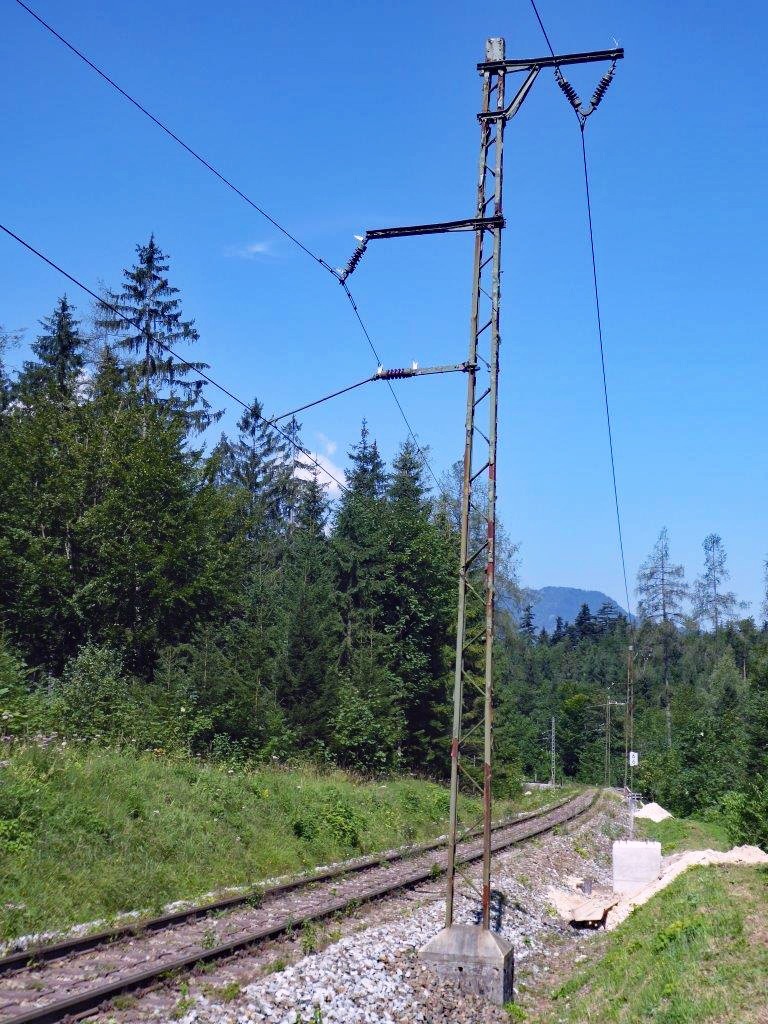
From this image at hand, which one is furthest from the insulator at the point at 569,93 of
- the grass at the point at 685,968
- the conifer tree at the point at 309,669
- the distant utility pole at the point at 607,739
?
the distant utility pole at the point at 607,739

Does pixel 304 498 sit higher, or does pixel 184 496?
pixel 304 498

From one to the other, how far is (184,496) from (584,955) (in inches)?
978

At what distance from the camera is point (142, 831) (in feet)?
49.8

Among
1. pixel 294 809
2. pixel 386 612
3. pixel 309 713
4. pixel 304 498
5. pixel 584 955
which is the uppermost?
pixel 304 498

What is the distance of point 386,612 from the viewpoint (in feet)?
158

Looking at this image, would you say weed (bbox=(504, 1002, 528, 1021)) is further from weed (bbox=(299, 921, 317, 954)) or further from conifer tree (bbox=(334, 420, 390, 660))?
conifer tree (bbox=(334, 420, 390, 660))

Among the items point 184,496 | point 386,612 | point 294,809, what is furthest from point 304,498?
point 294,809

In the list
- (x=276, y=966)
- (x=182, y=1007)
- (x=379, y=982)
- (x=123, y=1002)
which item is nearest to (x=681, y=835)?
(x=379, y=982)

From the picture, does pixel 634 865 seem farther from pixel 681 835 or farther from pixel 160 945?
pixel 681 835

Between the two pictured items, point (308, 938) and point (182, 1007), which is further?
point (308, 938)

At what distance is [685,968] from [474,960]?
2.61m

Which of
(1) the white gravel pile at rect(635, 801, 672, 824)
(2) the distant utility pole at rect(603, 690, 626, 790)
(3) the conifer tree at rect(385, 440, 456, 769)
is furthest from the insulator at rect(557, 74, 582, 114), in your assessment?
(2) the distant utility pole at rect(603, 690, 626, 790)

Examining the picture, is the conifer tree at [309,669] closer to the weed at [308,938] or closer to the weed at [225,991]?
the weed at [308,938]

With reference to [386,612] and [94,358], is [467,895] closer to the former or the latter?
[386,612]
